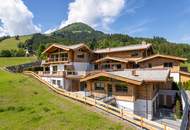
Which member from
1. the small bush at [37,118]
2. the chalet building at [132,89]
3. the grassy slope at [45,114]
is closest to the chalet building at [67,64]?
the chalet building at [132,89]

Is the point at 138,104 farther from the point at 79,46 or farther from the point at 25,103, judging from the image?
the point at 79,46

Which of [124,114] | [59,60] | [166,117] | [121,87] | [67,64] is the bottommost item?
[166,117]

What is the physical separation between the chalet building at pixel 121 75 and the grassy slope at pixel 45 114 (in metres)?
5.34

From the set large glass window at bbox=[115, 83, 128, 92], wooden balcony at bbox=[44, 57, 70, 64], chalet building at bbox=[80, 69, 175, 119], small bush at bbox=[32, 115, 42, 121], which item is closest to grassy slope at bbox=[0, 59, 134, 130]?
small bush at bbox=[32, 115, 42, 121]

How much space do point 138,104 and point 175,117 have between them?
5.32 m

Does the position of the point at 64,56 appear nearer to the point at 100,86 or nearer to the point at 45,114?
the point at 100,86

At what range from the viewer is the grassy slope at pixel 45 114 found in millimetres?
15977

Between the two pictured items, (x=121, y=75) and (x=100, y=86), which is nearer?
(x=121, y=75)

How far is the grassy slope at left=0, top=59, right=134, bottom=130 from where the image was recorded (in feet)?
52.4

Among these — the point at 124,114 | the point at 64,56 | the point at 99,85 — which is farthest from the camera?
the point at 64,56

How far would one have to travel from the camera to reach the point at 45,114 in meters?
18.8

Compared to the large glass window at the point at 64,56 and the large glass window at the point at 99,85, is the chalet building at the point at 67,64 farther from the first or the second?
the large glass window at the point at 99,85

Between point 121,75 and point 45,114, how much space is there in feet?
36.3

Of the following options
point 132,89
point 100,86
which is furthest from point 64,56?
point 132,89
